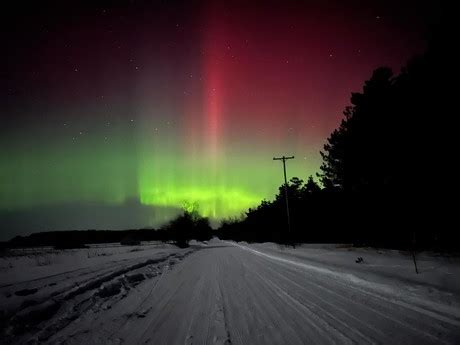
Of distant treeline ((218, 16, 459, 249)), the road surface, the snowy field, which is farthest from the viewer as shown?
distant treeline ((218, 16, 459, 249))

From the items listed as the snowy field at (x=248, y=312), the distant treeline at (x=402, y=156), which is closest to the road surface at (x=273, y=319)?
the snowy field at (x=248, y=312)

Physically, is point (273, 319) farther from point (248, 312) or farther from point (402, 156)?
point (402, 156)

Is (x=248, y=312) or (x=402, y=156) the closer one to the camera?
(x=248, y=312)

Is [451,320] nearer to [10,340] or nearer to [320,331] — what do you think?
[320,331]

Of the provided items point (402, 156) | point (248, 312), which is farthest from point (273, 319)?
point (402, 156)

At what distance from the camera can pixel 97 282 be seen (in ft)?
31.3

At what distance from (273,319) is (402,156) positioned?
51.4 ft

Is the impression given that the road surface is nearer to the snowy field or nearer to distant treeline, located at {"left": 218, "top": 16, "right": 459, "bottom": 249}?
the snowy field

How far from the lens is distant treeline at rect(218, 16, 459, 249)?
13.9 m

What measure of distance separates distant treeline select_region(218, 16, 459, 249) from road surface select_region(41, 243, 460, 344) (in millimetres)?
6331

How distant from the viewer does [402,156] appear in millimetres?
16422

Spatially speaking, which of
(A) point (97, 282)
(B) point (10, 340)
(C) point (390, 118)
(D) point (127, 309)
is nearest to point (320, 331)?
(D) point (127, 309)

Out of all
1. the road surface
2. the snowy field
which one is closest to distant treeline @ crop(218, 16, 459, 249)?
the snowy field

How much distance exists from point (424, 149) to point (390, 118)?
304cm
